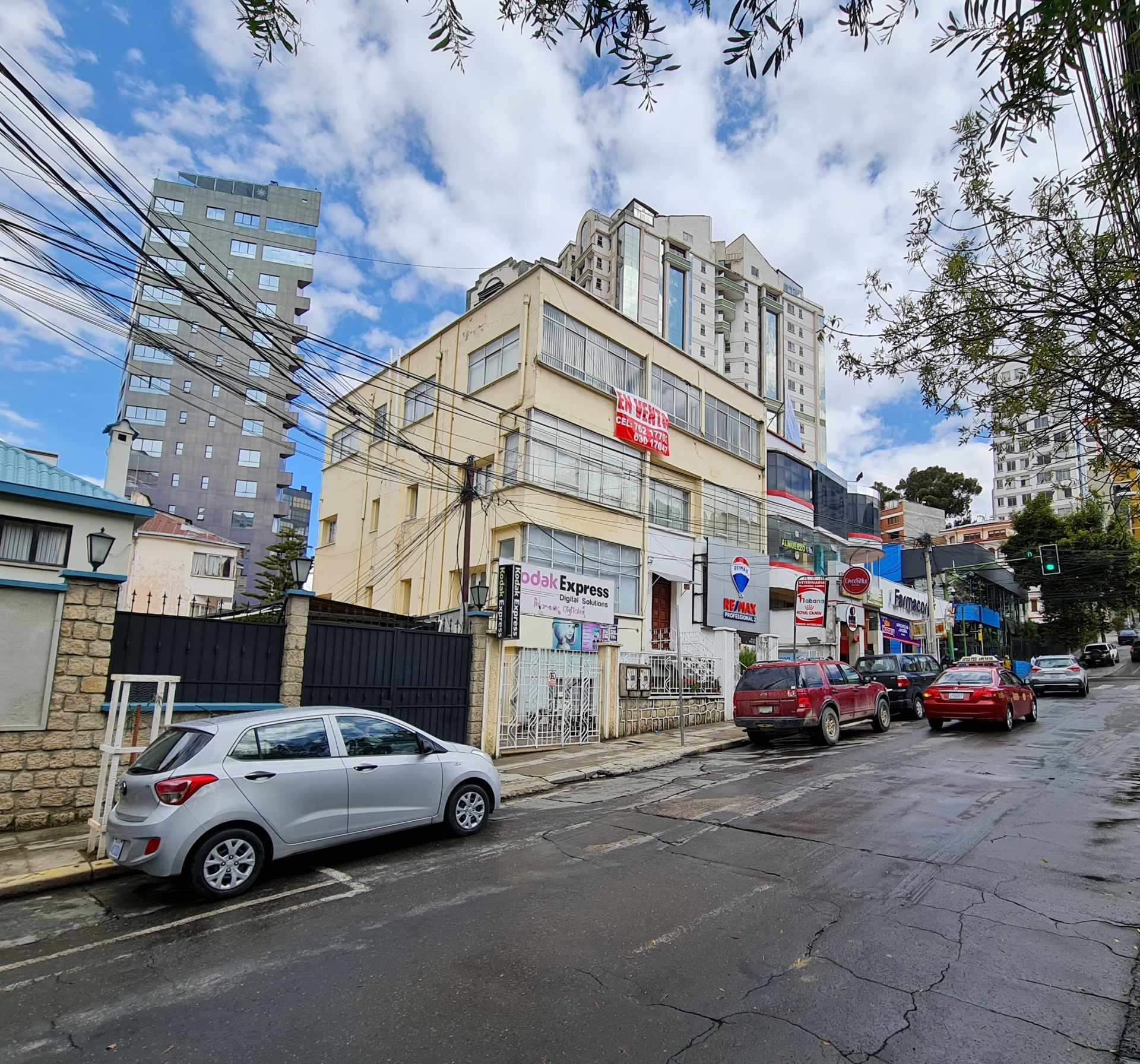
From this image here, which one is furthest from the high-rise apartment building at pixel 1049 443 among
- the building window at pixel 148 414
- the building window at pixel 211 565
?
the building window at pixel 148 414

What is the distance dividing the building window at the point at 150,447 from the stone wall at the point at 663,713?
55.5 metres

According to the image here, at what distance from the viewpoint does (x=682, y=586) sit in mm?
26250

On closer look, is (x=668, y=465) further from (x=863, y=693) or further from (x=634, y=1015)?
(x=634, y=1015)

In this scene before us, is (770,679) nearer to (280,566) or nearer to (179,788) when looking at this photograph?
(179,788)

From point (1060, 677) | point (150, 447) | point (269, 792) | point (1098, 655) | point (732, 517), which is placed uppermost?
point (150, 447)

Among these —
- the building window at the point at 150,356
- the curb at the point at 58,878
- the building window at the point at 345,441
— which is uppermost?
the building window at the point at 150,356

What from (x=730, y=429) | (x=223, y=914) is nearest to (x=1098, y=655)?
(x=730, y=429)

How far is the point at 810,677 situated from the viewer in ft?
50.7

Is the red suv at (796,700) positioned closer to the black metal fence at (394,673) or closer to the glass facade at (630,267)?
the black metal fence at (394,673)

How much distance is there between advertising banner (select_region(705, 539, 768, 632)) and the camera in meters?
26.4

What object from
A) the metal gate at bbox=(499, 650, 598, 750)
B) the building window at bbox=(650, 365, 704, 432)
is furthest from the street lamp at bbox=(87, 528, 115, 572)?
the building window at bbox=(650, 365, 704, 432)

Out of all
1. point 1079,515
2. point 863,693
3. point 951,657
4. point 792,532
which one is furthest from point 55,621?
point 1079,515

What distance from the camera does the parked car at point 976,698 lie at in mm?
16391

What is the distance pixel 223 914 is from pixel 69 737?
4745 millimetres
